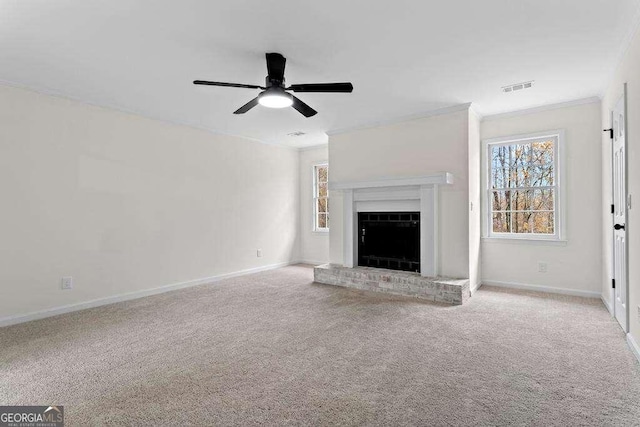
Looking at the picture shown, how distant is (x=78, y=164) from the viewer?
3938mm

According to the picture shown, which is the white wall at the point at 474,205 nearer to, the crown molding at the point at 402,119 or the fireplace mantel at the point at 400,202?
the crown molding at the point at 402,119

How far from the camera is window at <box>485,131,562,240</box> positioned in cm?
454

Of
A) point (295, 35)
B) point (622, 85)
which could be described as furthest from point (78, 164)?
point (622, 85)

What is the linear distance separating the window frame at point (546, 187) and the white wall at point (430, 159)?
0.79 m

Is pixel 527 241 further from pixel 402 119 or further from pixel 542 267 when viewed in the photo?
pixel 402 119

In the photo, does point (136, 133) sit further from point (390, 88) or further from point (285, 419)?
point (285, 419)

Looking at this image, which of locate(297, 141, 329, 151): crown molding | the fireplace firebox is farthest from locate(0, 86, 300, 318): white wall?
the fireplace firebox

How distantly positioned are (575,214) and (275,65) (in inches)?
167

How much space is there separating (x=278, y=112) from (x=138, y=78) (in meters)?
1.77

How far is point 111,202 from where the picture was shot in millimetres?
4223

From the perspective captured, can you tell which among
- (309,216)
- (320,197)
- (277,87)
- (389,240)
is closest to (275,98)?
(277,87)

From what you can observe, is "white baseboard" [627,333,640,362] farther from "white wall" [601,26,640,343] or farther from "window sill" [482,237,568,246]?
"window sill" [482,237,568,246]

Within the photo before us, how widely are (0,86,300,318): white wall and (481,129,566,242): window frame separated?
12.7 feet

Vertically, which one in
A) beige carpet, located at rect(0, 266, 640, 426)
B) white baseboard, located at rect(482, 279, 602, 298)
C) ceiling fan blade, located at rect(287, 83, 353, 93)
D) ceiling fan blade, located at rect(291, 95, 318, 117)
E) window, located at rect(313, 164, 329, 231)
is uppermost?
ceiling fan blade, located at rect(287, 83, 353, 93)
